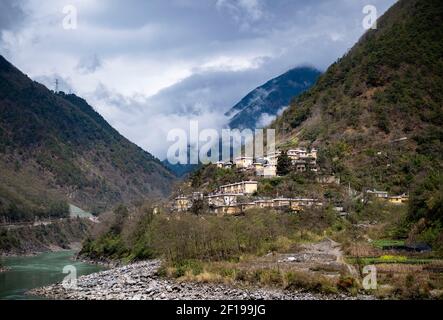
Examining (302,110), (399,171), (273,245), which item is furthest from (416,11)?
(273,245)

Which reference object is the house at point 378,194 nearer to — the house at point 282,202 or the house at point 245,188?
the house at point 282,202

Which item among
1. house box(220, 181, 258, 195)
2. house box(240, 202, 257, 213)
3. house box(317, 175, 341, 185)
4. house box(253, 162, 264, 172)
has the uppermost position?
house box(253, 162, 264, 172)

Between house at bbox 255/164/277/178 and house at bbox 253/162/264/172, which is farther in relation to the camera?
house at bbox 253/162/264/172

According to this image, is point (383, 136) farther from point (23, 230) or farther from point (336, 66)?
point (23, 230)

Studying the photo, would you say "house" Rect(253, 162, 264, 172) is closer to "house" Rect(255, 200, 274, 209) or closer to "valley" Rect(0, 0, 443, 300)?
"valley" Rect(0, 0, 443, 300)

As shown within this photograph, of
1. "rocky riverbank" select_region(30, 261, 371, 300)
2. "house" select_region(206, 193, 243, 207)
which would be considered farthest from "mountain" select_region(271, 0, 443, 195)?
"rocky riverbank" select_region(30, 261, 371, 300)

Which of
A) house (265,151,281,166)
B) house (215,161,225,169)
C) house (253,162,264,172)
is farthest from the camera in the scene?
house (215,161,225,169)

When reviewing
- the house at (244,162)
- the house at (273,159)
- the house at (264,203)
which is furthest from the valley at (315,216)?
the house at (273,159)

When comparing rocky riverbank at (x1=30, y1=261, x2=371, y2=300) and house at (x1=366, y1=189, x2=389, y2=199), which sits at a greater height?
house at (x1=366, y1=189, x2=389, y2=199)
